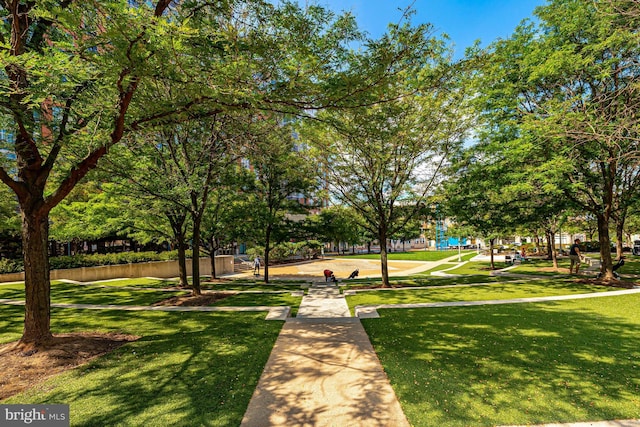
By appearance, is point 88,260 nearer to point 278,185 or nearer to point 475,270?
point 278,185

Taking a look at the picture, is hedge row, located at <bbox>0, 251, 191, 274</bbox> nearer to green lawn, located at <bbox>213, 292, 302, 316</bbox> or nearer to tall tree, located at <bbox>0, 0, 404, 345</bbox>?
green lawn, located at <bbox>213, 292, 302, 316</bbox>

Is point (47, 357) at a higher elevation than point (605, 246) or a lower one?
lower

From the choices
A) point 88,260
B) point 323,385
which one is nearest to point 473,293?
point 323,385

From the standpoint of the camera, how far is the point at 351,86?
5.60 meters

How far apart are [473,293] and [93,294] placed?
1806 cm

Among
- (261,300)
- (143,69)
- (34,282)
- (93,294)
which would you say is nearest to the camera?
(143,69)

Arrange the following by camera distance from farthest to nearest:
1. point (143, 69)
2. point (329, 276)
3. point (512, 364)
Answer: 1. point (329, 276)
2. point (512, 364)
3. point (143, 69)

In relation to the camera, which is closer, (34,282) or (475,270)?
(34,282)

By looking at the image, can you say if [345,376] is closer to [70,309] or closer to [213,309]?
[213,309]

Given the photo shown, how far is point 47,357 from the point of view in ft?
19.6

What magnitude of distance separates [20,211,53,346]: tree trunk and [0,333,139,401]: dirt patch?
28cm

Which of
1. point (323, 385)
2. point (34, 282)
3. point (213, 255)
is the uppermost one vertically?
point (34, 282)

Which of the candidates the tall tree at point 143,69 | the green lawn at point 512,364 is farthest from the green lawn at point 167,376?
the green lawn at point 512,364

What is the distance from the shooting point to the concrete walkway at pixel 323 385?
3.99m
